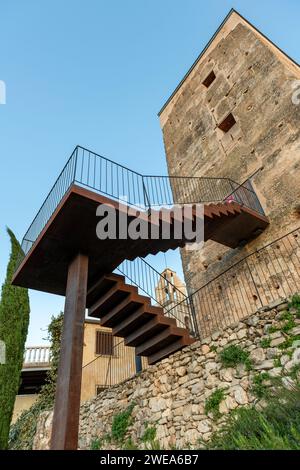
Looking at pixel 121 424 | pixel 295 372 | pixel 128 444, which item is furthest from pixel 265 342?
pixel 121 424

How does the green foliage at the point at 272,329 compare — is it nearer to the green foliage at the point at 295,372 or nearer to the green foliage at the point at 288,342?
the green foliage at the point at 288,342

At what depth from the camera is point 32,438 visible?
9.61 meters

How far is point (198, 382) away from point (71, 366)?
2.56 metres

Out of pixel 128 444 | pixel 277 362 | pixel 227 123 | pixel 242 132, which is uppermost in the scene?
pixel 227 123

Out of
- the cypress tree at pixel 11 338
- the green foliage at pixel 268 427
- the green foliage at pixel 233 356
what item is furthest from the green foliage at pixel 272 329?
the cypress tree at pixel 11 338

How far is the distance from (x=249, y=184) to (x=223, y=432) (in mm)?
6667

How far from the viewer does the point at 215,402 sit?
5.32 m

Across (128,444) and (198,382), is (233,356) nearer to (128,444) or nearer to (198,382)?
(198,382)

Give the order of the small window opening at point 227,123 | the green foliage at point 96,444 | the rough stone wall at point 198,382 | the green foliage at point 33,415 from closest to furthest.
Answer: the rough stone wall at point 198,382
the green foliage at point 96,444
the green foliage at point 33,415
the small window opening at point 227,123

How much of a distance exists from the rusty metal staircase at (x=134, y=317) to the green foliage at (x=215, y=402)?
51.2 inches

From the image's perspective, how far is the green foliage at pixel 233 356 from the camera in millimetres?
5328

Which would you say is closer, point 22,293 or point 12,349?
point 12,349
